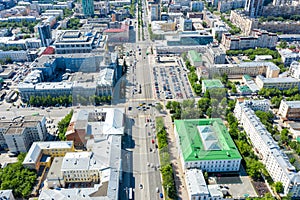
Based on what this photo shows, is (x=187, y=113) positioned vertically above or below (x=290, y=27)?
below

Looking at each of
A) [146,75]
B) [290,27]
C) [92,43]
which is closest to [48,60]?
[92,43]

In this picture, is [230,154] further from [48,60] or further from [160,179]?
[48,60]

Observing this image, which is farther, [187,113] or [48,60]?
[48,60]

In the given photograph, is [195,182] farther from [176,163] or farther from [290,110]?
[290,110]

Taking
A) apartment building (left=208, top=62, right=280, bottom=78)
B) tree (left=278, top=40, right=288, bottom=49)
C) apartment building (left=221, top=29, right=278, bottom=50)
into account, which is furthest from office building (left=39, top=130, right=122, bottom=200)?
tree (left=278, top=40, right=288, bottom=49)

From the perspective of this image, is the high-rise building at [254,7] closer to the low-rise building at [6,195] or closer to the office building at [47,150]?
the office building at [47,150]

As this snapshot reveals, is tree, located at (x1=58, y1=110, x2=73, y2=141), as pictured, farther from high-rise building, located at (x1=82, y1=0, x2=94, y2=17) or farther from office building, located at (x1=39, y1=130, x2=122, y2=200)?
high-rise building, located at (x1=82, y1=0, x2=94, y2=17)
